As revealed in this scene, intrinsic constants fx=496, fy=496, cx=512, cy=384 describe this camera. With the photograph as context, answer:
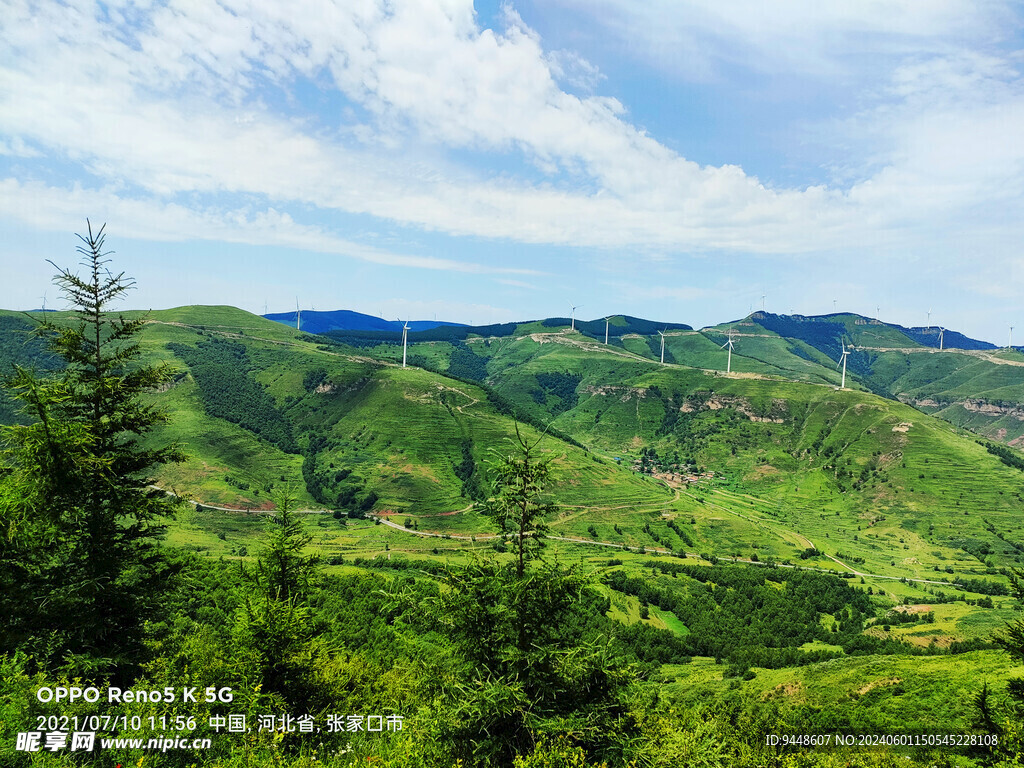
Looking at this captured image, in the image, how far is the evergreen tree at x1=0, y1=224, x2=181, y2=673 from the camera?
19.3 metres

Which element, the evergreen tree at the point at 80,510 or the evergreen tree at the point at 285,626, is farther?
the evergreen tree at the point at 285,626

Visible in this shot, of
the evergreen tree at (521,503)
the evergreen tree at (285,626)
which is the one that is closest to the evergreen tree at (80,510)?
the evergreen tree at (285,626)

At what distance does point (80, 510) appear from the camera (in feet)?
70.1

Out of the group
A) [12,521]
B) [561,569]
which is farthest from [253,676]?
[561,569]

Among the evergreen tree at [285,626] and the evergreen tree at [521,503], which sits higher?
the evergreen tree at [521,503]

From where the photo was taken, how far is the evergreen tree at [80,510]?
19.3m

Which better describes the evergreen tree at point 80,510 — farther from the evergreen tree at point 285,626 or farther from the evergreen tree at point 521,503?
the evergreen tree at point 521,503

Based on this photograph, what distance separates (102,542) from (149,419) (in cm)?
583

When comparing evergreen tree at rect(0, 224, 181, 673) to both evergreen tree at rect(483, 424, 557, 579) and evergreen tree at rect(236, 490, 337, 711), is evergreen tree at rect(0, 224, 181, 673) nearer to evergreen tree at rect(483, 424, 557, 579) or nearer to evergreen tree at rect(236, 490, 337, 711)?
evergreen tree at rect(236, 490, 337, 711)

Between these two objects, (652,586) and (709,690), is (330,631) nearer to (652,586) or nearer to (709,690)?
(709,690)

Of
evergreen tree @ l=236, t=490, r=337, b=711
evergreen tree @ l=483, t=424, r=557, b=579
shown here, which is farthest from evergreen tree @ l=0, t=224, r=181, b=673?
evergreen tree @ l=483, t=424, r=557, b=579

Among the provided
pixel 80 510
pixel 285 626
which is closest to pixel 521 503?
pixel 285 626

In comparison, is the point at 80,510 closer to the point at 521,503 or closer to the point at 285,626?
the point at 285,626

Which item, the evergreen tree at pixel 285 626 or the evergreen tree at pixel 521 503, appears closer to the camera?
the evergreen tree at pixel 521 503
